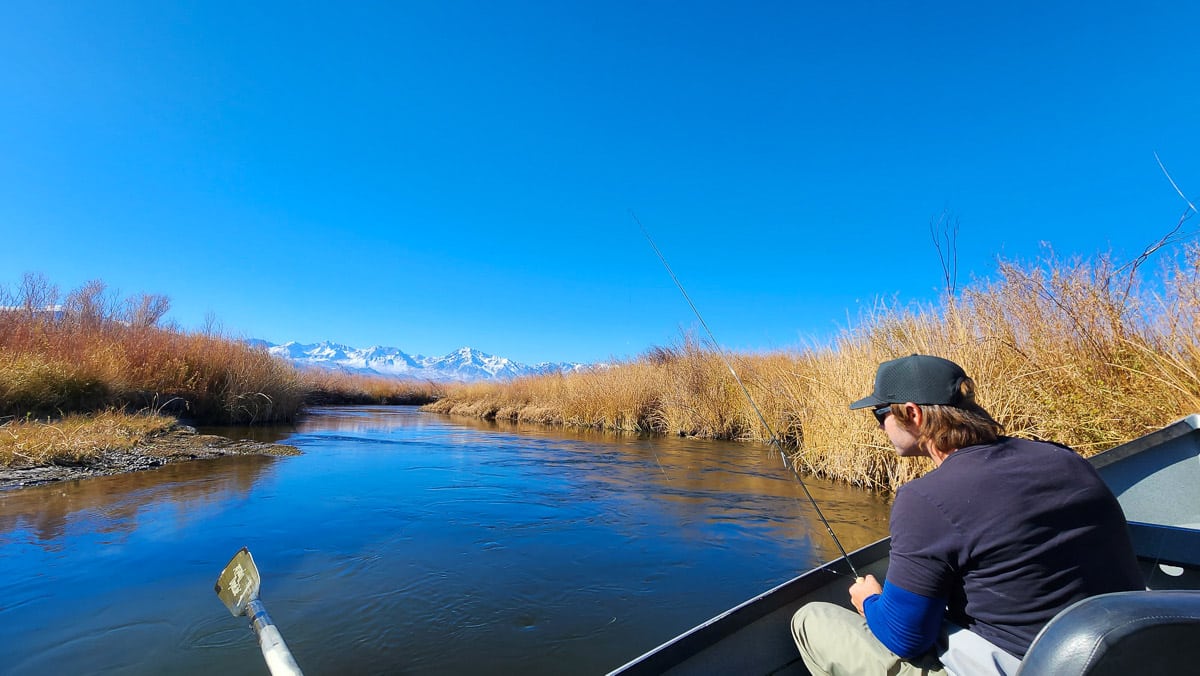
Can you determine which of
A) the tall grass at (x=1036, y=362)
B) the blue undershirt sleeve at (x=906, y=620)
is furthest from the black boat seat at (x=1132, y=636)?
the tall grass at (x=1036, y=362)

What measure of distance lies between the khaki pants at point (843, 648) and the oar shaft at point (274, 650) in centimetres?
188

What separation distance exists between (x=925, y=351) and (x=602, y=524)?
14.8ft

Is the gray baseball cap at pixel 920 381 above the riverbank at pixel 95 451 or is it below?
above

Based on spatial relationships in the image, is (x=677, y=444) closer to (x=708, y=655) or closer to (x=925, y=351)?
(x=925, y=351)

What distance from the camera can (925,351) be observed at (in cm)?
641

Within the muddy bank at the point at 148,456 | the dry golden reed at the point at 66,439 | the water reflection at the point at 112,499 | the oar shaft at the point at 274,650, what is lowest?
the water reflection at the point at 112,499

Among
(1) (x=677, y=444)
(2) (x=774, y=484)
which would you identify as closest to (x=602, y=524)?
(2) (x=774, y=484)

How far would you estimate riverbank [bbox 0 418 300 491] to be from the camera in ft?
20.9

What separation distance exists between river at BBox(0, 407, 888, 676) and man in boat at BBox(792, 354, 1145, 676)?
162cm

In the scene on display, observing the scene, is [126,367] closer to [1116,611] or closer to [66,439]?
[66,439]

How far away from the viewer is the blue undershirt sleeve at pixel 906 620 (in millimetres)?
1648

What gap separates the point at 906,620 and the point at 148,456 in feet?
33.0

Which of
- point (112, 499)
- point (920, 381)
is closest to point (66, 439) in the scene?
point (112, 499)

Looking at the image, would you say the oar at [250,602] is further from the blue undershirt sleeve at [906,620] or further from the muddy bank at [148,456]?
the muddy bank at [148,456]
